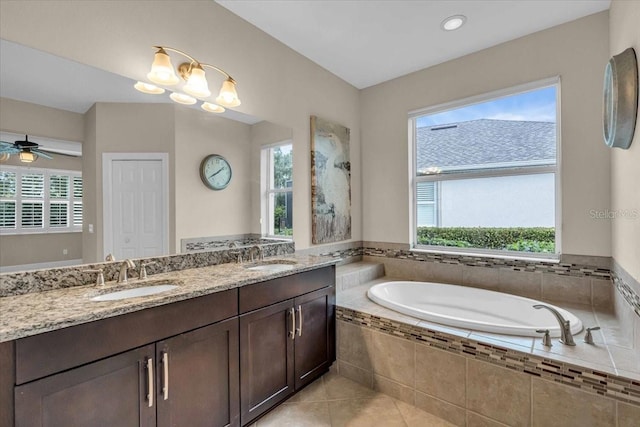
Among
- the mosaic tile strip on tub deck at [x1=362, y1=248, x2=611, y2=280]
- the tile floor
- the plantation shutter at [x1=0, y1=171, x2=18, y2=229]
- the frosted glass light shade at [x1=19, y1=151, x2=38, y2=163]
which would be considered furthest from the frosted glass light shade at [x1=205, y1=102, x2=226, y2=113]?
the mosaic tile strip on tub deck at [x1=362, y1=248, x2=611, y2=280]

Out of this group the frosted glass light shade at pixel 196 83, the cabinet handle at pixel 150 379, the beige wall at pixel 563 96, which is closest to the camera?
the cabinet handle at pixel 150 379

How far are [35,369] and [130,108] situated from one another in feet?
4.49

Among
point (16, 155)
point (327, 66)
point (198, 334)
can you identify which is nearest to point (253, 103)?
point (327, 66)

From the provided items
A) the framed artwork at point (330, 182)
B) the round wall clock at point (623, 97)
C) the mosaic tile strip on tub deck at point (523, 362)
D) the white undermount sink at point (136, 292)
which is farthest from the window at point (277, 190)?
the round wall clock at point (623, 97)

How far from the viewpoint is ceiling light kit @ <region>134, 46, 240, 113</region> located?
1.71 metres

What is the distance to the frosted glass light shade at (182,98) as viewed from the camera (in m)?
1.90

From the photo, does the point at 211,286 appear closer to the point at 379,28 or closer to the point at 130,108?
the point at 130,108

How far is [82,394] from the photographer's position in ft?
3.65

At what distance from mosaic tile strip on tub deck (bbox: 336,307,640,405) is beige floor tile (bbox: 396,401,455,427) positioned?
0.42 m

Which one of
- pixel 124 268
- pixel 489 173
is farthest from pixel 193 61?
pixel 489 173

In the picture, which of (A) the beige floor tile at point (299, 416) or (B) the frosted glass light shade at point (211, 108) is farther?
(B) the frosted glass light shade at point (211, 108)

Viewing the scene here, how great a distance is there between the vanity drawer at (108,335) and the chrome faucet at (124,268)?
0.47 m

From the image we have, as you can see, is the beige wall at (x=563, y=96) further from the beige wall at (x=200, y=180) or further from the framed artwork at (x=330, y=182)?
the beige wall at (x=200, y=180)

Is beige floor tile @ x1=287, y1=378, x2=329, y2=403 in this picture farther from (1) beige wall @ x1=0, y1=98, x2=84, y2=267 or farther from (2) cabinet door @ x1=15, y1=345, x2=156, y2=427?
(1) beige wall @ x1=0, y1=98, x2=84, y2=267
